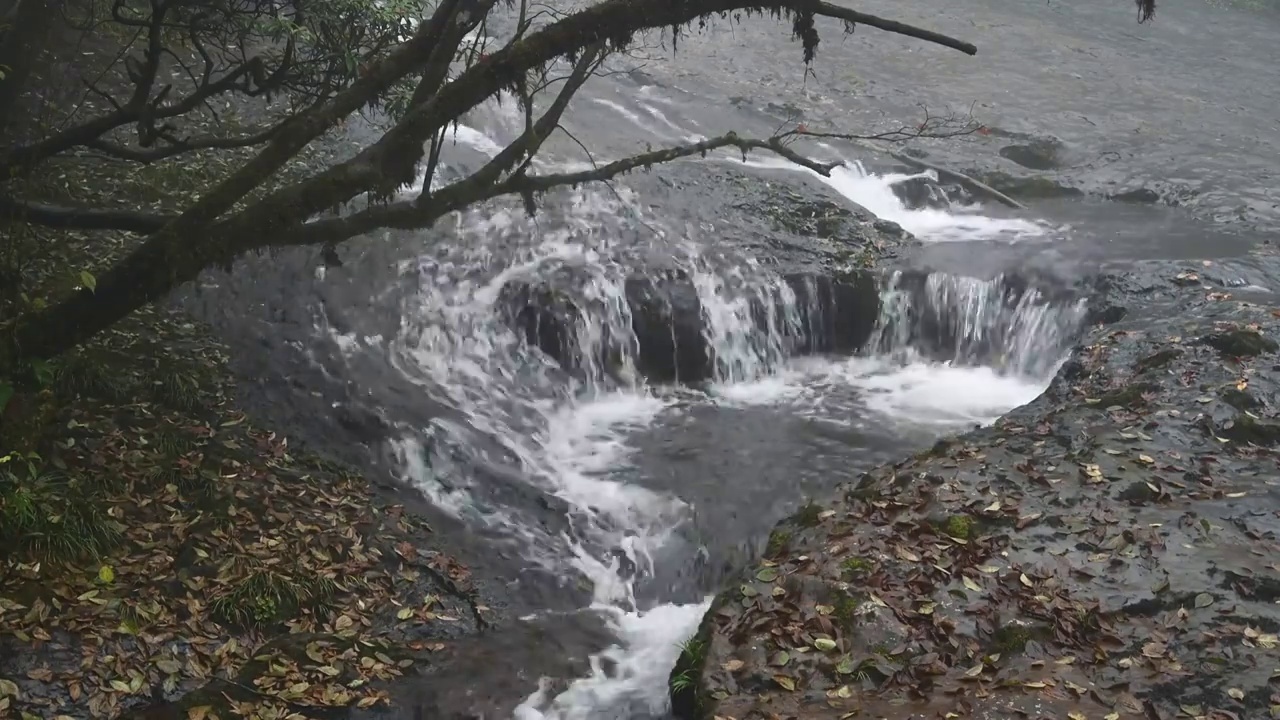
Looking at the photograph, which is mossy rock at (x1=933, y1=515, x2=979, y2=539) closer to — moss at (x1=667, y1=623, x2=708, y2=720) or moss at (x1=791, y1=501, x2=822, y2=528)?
moss at (x1=791, y1=501, x2=822, y2=528)

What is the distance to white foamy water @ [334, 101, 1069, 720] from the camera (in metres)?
9.19

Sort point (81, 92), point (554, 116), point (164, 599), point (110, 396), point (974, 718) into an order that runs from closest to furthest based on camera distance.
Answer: point (974, 718) → point (164, 599) → point (110, 396) → point (554, 116) → point (81, 92)

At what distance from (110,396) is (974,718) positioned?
7.27 metres

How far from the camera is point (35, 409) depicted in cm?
656

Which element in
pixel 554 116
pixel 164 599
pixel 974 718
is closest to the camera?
pixel 974 718

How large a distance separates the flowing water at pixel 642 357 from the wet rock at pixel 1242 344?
270cm

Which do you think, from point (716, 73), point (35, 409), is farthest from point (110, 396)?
point (716, 73)

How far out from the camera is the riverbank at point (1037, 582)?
5668 millimetres

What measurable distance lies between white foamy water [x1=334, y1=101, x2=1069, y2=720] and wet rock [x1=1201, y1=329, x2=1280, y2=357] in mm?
2821

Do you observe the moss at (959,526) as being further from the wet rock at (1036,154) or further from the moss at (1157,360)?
the wet rock at (1036,154)

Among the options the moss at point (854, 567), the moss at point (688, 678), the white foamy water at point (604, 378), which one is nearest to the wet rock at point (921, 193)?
the white foamy water at point (604, 378)

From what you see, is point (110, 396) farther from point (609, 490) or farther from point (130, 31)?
point (130, 31)

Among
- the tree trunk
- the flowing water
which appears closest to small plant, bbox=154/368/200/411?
the flowing water

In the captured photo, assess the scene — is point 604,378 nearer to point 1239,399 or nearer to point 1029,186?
point 1239,399
